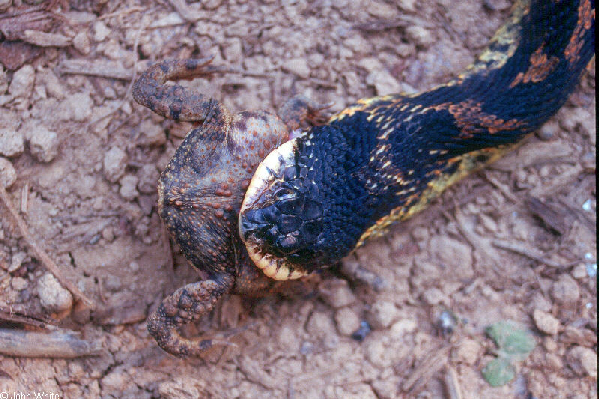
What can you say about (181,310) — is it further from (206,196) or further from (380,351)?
(380,351)

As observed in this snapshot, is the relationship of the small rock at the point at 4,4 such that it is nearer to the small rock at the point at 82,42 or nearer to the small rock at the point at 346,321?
the small rock at the point at 82,42

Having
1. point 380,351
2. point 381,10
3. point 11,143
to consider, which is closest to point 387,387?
point 380,351

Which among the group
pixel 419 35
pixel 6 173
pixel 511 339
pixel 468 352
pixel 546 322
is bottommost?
pixel 468 352

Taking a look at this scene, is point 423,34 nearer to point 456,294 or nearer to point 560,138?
point 560,138

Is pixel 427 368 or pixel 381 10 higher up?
pixel 381 10

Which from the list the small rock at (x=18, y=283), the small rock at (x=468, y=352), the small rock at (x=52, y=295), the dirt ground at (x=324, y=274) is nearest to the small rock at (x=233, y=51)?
the dirt ground at (x=324, y=274)

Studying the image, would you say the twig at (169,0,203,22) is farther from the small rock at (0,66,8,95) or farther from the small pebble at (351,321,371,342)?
the small pebble at (351,321,371,342)
